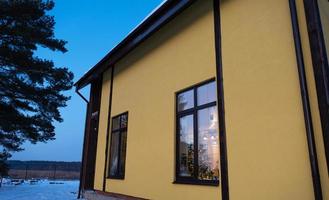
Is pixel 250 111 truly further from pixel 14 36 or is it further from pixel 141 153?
pixel 14 36

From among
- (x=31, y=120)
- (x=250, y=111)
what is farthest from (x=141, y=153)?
(x=31, y=120)

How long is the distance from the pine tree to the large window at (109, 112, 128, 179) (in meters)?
7.31

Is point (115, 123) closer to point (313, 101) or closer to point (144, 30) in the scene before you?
point (144, 30)

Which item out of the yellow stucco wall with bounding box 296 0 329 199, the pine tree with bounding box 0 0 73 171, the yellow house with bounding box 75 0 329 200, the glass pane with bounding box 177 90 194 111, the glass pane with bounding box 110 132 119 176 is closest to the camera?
the yellow stucco wall with bounding box 296 0 329 199

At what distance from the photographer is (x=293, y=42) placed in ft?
10.7

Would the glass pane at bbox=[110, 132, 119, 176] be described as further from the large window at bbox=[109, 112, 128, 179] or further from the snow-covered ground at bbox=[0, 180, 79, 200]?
the snow-covered ground at bbox=[0, 180, 79, 200]

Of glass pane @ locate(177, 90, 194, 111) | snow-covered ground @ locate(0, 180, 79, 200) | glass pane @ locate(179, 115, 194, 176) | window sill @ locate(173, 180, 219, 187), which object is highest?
glass pane @ locate(177, 90, 194, 111)

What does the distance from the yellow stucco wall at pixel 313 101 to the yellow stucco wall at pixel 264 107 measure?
13 centimetres

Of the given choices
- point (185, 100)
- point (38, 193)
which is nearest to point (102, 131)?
point (185, 100)

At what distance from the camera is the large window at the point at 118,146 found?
6.69 metres

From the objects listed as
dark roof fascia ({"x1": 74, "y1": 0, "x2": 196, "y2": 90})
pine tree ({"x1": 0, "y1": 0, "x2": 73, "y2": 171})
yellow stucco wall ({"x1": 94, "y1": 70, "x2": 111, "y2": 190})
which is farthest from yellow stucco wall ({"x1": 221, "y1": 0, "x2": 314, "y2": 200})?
pine tree ({"x1": 0, "y1": 0, "x2": 73, "y2": 171})

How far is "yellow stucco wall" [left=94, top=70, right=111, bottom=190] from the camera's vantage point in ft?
25.2

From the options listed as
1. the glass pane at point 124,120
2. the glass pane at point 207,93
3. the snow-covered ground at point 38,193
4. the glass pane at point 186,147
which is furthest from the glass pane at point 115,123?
the snow-covered ground at point 38,193

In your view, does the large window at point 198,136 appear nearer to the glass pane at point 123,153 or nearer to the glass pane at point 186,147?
the glass pane at point 186,147
